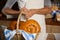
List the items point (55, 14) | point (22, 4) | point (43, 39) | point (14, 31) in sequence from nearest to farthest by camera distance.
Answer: point (14, 31) → point (22, 4) → point (43, 39) → point (55, 14)

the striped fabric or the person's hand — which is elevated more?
the person's hand

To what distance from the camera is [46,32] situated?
3.08 ft

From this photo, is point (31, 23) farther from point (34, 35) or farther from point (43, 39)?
point (43, 39)

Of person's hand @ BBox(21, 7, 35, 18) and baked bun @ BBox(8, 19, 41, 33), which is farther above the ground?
person's hand @ BBox(21, 7, 35, 18)

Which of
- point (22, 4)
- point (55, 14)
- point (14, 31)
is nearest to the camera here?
point (14, 31)

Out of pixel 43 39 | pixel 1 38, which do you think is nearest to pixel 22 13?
pixel 1 38

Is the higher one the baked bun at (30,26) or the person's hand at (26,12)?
the person's hand at (26,12)

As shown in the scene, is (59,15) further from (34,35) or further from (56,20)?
(34,35)

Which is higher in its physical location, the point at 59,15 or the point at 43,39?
the point at 59,15

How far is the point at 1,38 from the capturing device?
0.70 meters

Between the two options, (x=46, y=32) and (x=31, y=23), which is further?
(x=46, y=32)

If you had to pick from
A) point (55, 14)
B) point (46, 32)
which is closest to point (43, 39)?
point (46, 32)

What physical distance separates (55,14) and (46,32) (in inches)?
4.7

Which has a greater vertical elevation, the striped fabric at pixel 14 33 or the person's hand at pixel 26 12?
the person's hand at pixel 26 12
